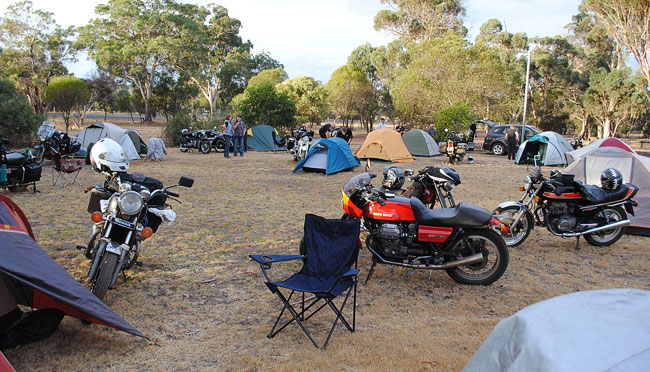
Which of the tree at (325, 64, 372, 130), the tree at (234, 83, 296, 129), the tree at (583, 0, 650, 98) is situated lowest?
the tree at (234, 83, 296, 129)

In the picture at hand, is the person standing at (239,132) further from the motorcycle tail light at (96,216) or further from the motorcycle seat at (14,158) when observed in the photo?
the motorcycle tail light at (96,216)

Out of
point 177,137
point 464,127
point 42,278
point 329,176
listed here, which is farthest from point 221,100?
point 42,278

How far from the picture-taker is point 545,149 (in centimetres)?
1480

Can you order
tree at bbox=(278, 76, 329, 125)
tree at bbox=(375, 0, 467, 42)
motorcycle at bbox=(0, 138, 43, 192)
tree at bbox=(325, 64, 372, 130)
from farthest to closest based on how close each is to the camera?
tree at bbox=(375, 0, 467, 42) < tree at bbox=(325, 64, 372, 130) < tree at bbox=(278, 76, 329, 125) < motorcycle at bbox=(0, 138, 43, 192)

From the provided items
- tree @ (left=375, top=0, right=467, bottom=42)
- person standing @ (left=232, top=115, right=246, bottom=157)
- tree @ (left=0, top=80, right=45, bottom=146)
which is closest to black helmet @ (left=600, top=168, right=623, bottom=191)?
person standing @ (left=232, top=115, right=246, bottom=157)

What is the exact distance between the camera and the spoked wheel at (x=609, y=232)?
5719mm

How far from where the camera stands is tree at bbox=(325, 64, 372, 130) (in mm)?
31562

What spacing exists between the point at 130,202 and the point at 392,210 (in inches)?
95.1

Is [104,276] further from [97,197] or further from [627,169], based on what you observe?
[627,169]

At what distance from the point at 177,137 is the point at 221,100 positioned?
25851mm

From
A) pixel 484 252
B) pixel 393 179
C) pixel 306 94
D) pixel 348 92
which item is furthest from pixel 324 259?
pixel 348 92

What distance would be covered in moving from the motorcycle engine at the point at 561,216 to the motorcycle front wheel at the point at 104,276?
200 inches

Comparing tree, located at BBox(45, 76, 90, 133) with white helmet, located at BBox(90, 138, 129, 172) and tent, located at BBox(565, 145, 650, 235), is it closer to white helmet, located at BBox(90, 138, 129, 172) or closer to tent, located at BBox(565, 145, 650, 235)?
white helmet, located at BBox(90, 138, 129, 172)

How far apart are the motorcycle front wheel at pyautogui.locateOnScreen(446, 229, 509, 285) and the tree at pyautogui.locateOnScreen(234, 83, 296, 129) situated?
18.3 meters
